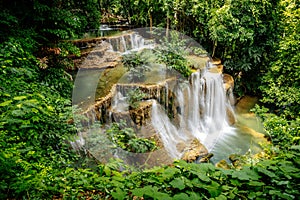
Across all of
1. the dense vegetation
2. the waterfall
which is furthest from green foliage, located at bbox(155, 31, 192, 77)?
the dense vegetation

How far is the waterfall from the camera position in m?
7.50

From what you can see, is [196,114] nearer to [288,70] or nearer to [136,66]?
[136,66]

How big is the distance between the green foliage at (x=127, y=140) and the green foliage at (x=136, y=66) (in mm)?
2446

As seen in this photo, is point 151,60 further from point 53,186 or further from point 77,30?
point 53,186

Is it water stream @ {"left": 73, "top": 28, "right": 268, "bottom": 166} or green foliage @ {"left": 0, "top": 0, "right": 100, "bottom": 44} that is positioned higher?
green foliage @ {"left": 0, "top": 0, "right": 100, "bottom": 44}

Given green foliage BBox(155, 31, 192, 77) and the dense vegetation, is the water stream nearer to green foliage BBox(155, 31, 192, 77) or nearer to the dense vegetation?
green foliage BBox(155, 31, 192, 77)

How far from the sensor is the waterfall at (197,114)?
7.50 m

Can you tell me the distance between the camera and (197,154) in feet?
22.5

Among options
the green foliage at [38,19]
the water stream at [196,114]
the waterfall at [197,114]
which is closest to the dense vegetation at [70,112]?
the green foliage at [38,19]

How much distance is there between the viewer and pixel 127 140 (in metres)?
5.96

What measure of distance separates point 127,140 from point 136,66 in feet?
11.3

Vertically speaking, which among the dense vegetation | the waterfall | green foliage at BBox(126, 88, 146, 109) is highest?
the dense vegetation

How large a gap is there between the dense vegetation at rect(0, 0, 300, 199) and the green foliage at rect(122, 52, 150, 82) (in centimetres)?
188

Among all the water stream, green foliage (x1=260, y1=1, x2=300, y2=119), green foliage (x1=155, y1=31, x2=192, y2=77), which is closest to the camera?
the water stream
